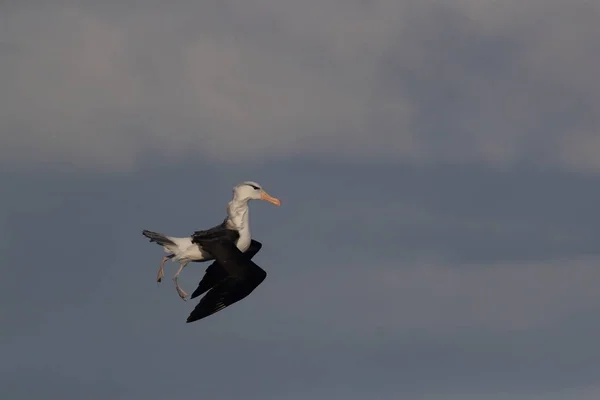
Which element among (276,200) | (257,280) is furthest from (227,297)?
(276,200)

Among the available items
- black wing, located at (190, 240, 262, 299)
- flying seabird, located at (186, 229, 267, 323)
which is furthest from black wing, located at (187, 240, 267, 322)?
black wing, located at (190, 240, 262, 299)

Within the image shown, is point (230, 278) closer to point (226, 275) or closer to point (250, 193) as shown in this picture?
point (226, 275)

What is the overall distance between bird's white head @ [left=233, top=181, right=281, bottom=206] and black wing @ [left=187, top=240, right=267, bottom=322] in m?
2.23

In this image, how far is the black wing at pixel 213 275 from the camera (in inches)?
2633

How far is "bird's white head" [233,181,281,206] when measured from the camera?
66750 mm

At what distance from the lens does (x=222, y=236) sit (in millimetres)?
65438

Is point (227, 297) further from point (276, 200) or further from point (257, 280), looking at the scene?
point (276, 200)

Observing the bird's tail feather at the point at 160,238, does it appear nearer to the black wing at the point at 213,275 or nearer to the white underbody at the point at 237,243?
the white underbody at the point at 237,243

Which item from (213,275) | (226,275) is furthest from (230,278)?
(213,275)

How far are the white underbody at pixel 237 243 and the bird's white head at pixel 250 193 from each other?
28 cm

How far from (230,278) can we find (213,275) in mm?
Answer: 3393

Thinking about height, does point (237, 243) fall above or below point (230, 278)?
above

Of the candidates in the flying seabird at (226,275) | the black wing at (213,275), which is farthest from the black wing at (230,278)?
the black wing at (213,275)

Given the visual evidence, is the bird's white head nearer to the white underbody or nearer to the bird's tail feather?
the white underbody
